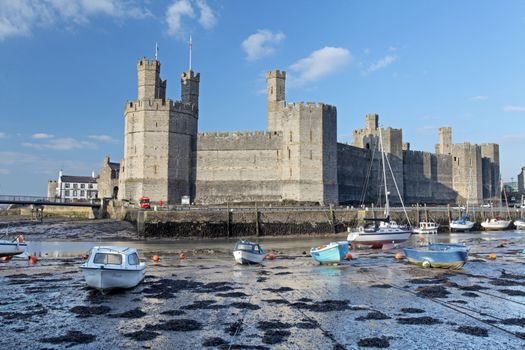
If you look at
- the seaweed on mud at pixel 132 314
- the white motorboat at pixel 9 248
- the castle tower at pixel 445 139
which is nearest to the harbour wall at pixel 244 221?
the white motorboat at pixel 9 248

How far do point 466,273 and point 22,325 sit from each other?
42.2 ft

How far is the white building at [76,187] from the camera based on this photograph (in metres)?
85.6

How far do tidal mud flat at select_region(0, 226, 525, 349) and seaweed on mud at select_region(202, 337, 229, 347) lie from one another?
0.09 feet

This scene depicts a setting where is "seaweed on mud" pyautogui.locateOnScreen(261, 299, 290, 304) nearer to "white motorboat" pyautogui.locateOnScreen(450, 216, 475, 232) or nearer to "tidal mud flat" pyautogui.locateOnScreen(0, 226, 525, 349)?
"tidal mud flat" pyautogui.locateOnScreen(0, 226, 525, 349)

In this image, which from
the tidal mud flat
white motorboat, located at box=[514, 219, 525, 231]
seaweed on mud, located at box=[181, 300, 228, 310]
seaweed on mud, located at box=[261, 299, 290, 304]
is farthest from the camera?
white motorboat, located at box=[514, 219, 525, 231]

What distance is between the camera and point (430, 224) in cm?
3700

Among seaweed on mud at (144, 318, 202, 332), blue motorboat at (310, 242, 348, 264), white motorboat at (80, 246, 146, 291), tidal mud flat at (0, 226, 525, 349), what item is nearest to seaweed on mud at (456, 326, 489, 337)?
tidal mud flat at (0, 226, 525, 349)

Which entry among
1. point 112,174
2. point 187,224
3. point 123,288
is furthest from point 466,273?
point 112,174

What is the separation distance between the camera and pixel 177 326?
8.84m

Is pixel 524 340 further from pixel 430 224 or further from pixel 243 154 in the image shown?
pixel 243 154

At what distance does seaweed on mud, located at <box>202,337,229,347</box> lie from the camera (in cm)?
776

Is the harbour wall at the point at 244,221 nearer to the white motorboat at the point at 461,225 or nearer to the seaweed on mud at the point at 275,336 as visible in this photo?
the white motorboat at the point at 461,225

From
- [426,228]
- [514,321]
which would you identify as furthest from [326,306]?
[426,228]

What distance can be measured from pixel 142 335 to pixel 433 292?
7.34 m
